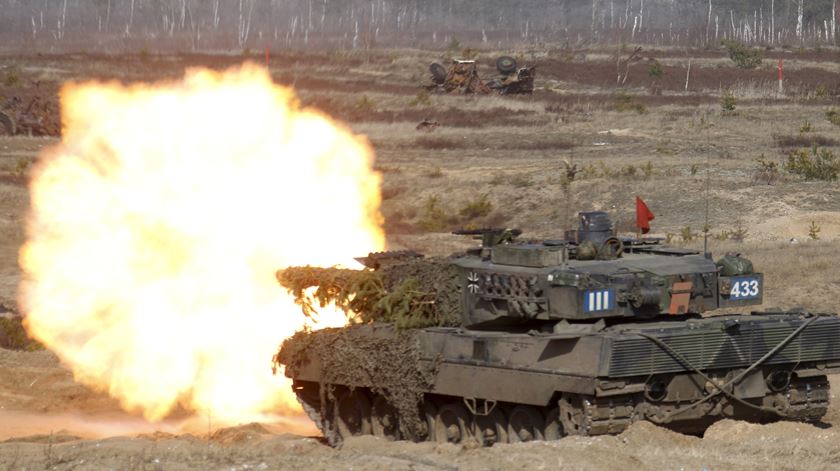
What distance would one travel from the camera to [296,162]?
21.5m

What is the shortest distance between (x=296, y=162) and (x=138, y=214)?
236 centimetres

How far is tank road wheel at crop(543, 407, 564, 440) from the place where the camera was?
15.7 metres

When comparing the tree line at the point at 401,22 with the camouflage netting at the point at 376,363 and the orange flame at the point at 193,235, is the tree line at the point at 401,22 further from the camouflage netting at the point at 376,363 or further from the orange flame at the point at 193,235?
the camouflage netting at the point at 376,363

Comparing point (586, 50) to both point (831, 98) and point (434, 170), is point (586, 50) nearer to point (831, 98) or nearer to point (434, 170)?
point (831, 98)

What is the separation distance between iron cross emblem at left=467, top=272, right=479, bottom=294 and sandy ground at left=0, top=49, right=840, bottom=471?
6.30 feet

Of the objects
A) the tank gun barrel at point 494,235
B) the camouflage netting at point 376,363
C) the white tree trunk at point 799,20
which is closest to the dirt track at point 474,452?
the camouflage netting at point 376,363

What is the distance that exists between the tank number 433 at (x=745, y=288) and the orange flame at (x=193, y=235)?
217 inches

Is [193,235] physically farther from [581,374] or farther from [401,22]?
[401,22]

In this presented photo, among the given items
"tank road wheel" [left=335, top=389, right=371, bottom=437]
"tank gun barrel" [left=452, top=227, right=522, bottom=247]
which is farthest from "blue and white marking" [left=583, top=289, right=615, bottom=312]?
"tank road wheel" [left=335, top=389, right=371, bottom=437]

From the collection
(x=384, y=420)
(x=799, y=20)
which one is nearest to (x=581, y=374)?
(x=384, y=420)

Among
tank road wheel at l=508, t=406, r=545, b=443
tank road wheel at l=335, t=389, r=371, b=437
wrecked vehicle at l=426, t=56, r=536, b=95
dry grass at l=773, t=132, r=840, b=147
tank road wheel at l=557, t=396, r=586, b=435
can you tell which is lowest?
tank road wheel at l=335, t=389, r=371, b=437

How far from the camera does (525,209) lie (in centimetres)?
3856

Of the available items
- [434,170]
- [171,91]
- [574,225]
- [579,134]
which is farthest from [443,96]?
[171,91]

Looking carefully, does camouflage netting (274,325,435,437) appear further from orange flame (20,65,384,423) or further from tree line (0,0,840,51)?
tree line (0,0,840,51)
